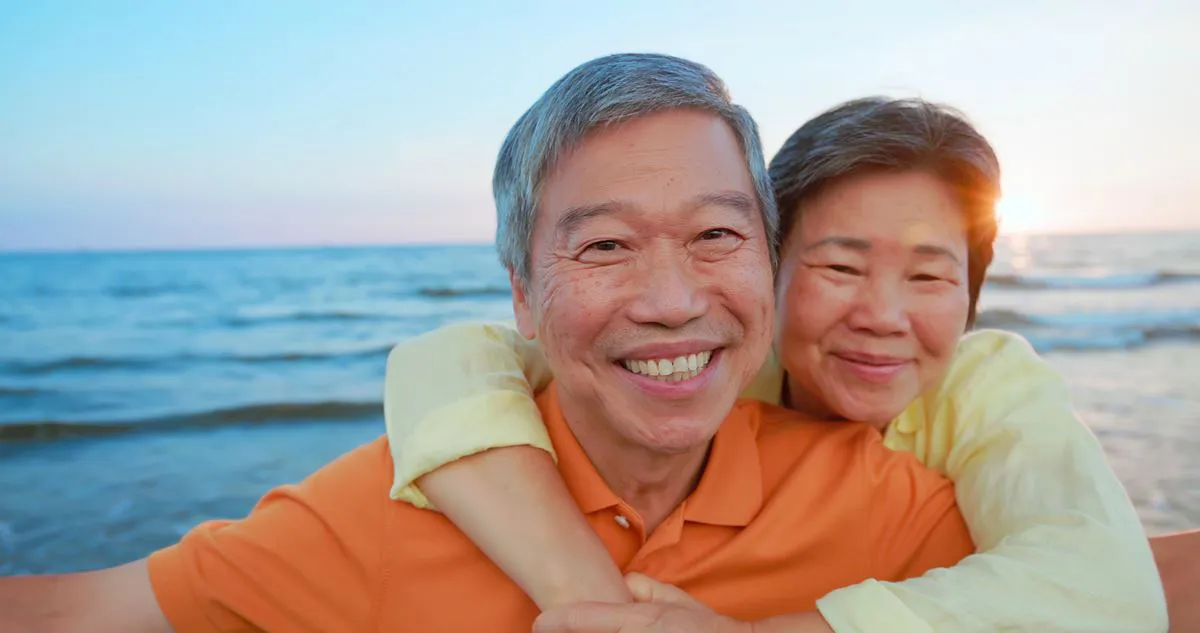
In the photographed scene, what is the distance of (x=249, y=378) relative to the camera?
10906mm

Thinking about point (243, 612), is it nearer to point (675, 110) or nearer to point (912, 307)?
point (675, 110)

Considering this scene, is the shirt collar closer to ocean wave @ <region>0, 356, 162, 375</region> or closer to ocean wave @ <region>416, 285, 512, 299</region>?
ocean wave @ <region>0, 356, 162, 375</region>

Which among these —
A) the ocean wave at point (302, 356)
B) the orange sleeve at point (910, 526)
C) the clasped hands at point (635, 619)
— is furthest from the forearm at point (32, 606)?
the ocean wave at point (302, 356)

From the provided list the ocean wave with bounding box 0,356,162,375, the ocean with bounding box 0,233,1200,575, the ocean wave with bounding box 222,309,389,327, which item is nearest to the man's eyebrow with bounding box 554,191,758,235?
the ocean with bounding box 0,233,1200,575

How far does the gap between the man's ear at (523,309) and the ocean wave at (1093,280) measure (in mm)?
18140

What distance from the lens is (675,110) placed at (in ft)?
6.99

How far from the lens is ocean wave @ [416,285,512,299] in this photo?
20141mm

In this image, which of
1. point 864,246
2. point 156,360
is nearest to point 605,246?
point 864,246

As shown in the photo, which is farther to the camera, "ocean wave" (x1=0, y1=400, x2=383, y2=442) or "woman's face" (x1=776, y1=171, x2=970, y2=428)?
"ocean wave" (x1=0, y1=400, x2=383, y2=442)

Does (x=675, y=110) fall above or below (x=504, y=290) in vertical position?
above

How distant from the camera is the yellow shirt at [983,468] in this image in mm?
1938

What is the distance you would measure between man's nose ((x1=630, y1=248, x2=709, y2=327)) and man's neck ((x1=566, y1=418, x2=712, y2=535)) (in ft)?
1.23

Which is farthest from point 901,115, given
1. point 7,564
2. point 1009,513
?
point 7,564

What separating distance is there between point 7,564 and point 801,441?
15.0 feet
